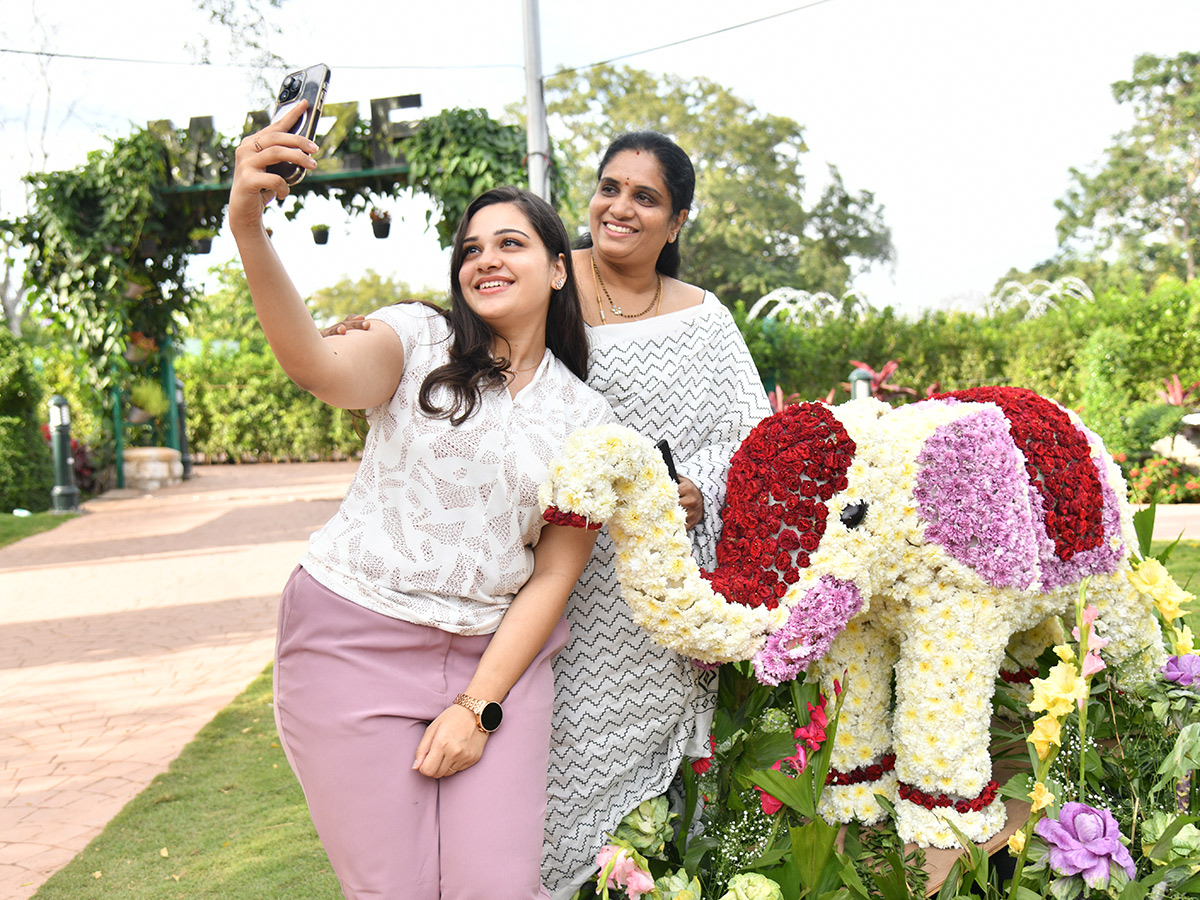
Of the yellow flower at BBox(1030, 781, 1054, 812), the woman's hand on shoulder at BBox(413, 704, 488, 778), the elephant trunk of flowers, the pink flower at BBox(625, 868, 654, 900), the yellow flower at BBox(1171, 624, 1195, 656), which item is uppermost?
the elephant trunk of flowers

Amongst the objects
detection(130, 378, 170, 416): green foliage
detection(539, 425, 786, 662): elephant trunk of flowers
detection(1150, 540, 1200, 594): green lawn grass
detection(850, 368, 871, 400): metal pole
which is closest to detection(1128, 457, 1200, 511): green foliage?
detection(1150, 540, 1200, 594): green lawn grass

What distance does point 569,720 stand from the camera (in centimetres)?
236

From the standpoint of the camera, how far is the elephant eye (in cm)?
216

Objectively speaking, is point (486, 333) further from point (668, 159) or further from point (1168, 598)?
point (1168, 598)

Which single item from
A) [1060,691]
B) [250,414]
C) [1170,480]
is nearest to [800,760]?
[1060,691]

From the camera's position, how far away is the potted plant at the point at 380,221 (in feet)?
37.9

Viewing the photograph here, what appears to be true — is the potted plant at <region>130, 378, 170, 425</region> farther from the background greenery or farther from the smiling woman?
the smiling woman

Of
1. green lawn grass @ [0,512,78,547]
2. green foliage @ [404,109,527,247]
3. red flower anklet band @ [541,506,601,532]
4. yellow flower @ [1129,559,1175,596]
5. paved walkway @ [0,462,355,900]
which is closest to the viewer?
red flower anklet band @ [541,506,601,532]

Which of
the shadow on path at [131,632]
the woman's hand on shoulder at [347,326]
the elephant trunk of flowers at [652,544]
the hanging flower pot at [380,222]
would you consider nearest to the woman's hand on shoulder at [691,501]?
the elephant trunk of flowers at [652,544]

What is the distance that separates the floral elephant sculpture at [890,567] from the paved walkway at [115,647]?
84.3 inches

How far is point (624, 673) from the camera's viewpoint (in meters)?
2.36

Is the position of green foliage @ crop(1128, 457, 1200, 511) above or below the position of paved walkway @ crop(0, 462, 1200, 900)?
above

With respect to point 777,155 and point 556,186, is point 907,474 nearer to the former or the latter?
point 556,186

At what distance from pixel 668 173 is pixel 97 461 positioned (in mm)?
13675
